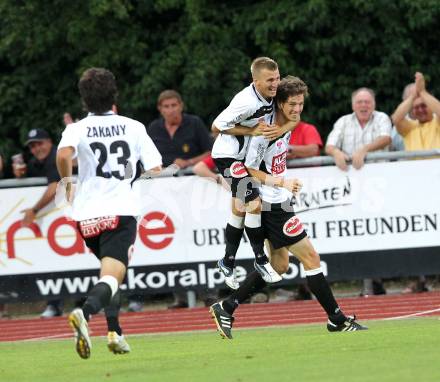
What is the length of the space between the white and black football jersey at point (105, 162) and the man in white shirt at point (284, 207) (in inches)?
76.7

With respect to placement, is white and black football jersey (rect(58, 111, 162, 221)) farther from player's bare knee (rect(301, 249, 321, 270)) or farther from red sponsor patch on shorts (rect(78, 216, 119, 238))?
player's bare knee (rect(301, 249, 321, 270))

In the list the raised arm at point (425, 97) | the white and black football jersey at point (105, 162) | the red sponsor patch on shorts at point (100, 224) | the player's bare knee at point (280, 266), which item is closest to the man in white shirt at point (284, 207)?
the player's bare knee at point (280, 266)

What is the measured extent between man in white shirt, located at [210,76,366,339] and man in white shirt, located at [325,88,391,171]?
158 inches

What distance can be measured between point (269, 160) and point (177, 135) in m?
4.62

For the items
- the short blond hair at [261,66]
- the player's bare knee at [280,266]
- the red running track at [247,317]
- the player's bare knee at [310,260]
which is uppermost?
the short blond hair at [261,66]

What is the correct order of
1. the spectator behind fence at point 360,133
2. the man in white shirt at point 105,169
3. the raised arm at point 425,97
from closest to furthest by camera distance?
the man in white shirt at point 105,169, the raised arm at point 425,97, the spectator behind fence at point 360,133

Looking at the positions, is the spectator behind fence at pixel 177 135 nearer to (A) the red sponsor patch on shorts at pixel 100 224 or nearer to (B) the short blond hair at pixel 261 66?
(B) the short blond hair at pixel 261 66

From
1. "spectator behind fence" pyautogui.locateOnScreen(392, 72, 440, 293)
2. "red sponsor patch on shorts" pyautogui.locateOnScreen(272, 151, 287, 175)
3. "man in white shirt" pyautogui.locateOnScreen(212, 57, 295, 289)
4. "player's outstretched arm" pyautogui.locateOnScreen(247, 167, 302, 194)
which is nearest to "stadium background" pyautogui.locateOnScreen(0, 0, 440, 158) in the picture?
"spectator behind fence" pyautogui.locateOnScreen(392, 72, 440, 293)

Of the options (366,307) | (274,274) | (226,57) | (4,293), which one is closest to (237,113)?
(274,274)

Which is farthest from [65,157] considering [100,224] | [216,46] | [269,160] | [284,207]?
[216,46]

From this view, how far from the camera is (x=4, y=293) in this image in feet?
54.4

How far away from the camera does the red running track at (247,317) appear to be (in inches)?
558

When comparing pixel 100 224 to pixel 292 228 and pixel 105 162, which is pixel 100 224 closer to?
pixel 105 162

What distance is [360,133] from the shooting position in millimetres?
16141
